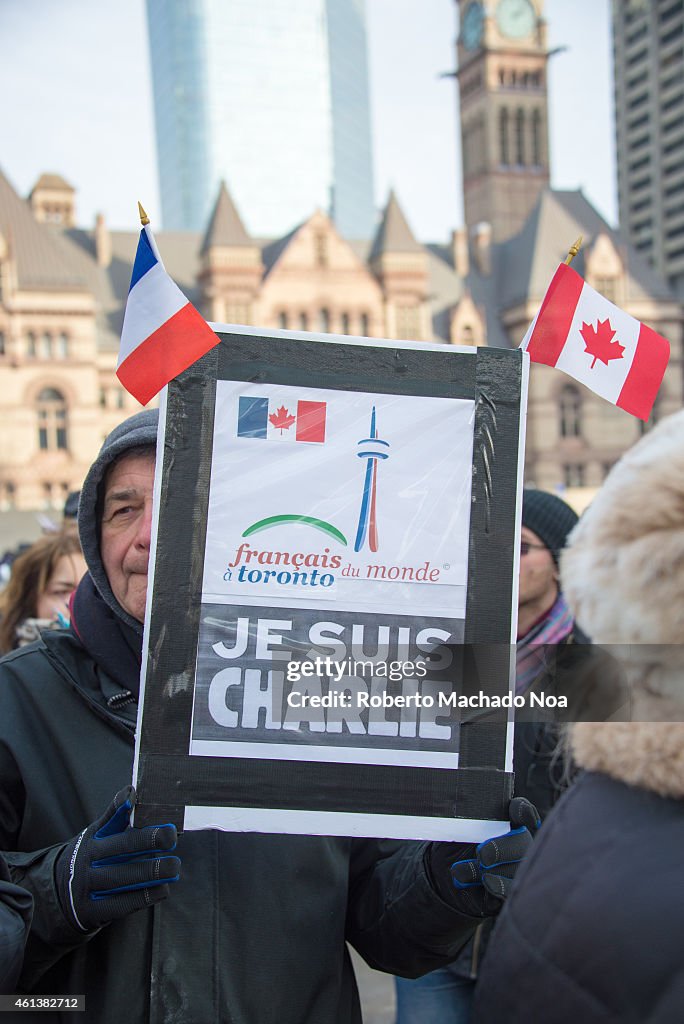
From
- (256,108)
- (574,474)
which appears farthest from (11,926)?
(256,108)

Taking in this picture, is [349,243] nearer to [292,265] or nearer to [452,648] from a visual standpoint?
Result: [292,265]

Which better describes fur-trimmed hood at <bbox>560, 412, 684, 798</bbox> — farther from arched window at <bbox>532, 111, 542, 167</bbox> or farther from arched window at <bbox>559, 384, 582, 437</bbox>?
arched window at <bbox>532, 111, 542, 167</bbox>

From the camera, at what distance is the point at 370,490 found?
185cm

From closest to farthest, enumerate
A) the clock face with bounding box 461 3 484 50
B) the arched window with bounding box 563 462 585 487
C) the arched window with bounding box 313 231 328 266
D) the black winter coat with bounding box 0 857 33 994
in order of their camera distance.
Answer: the black winter coat with bounding box 0 857 33 994 < the arched window with bounding box 313 231 328 266 < the arched window with bounding box 563 462 585 487 < the clock face with bounding box 461 3 484 50

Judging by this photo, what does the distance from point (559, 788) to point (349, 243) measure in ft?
151

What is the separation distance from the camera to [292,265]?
4188 centimetres

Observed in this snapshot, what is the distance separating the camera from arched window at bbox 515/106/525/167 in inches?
2285

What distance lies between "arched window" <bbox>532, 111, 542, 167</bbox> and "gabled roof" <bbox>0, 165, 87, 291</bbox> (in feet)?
95.9

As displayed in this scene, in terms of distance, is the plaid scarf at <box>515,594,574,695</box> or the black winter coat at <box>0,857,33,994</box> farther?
the plaid scarf at <box>515,594,574,695</box>

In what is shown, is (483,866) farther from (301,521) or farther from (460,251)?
(460,251)

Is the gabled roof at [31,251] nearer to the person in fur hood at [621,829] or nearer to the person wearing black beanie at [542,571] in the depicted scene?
the person wearing black beanie at [542,571]

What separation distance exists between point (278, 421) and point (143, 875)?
82cm

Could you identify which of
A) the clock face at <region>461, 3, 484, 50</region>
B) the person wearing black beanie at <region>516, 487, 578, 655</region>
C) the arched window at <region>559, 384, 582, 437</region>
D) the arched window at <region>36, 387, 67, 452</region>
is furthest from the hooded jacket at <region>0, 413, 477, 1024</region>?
the clock face at <region>461, 3, 484, 50</region>

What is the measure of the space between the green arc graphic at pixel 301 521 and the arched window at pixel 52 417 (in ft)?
124
